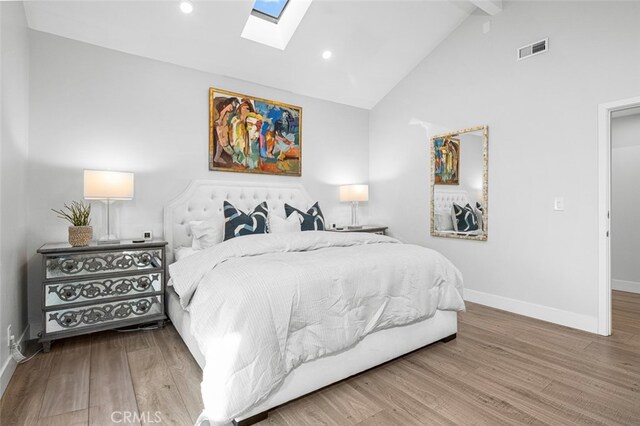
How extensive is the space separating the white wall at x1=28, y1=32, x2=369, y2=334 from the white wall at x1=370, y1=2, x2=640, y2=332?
2.21 meters

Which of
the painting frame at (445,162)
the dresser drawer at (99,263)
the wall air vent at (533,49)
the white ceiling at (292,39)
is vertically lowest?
the dresser drawer at (99,263)

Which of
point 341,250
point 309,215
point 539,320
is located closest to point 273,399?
point 341,250

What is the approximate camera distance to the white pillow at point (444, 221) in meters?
3.89

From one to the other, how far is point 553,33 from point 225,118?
3319mm

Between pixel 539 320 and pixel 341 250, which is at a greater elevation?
pixel 341 250

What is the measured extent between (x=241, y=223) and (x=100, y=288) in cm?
124

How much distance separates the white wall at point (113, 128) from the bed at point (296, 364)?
168mm

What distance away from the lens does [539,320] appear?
3.10m

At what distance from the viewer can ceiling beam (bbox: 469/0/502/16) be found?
3247mm

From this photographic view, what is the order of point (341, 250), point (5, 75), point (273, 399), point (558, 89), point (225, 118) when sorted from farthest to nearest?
point (225, 118) → point (558, 89) → point (341, 250) → point (5, 75) → point (273, 399)

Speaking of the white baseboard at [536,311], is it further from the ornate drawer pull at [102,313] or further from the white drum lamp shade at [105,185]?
the white drum lamp shade at [105,185]

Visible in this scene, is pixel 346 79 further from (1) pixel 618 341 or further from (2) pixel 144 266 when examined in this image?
(1) pixel 618 341

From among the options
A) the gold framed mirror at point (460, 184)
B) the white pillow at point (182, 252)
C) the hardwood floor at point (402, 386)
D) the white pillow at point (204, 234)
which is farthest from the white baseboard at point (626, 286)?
the white pillow at point (182, 252)

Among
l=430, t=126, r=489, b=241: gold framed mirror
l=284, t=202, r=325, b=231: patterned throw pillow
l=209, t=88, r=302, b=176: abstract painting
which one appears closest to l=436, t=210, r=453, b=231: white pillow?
l=430, t=126, r=489, b=241: gold framed mirror
